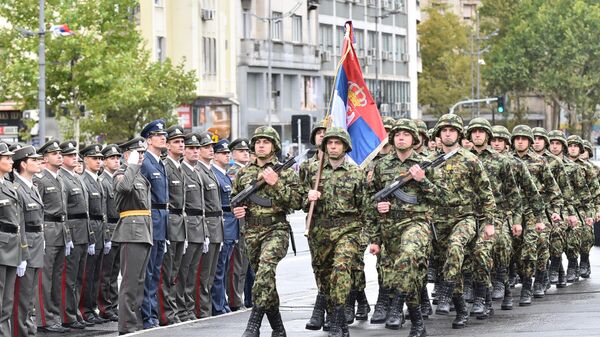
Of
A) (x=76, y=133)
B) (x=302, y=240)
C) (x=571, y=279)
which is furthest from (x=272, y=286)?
(x=76, y=133)

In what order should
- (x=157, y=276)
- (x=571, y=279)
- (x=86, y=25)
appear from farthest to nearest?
(x=86, y=25), (x=571, y=279), (x=157, y=276)

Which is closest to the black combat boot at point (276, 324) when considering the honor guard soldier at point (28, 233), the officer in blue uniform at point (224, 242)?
the honor guard soldier at point (28, 233)

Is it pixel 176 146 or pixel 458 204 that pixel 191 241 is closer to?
pixel 176 146

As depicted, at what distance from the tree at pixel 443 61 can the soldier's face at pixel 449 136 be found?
8970cm

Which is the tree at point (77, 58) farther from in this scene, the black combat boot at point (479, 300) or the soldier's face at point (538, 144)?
the black combat boot at point (479, 300)

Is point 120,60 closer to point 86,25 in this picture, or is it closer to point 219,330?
point 86,25

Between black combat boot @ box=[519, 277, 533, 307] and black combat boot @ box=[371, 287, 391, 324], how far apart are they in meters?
2.42

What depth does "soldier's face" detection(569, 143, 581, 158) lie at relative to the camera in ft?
75.8

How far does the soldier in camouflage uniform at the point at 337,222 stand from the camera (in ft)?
49.4

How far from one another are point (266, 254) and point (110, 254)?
4.65m

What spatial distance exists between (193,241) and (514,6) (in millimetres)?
105241

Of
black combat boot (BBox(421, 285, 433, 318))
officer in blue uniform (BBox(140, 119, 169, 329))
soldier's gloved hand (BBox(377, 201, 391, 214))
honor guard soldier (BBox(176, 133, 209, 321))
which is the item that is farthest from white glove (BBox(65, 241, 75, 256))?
soldier's gloved hand (BBox(377, 201, 391, 214))

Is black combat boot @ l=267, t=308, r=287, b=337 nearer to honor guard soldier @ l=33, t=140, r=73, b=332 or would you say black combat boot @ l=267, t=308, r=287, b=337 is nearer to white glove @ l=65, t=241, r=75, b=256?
honor guard soldier @ l=33, t=140, r=73, b=332

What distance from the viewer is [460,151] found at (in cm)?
1695
